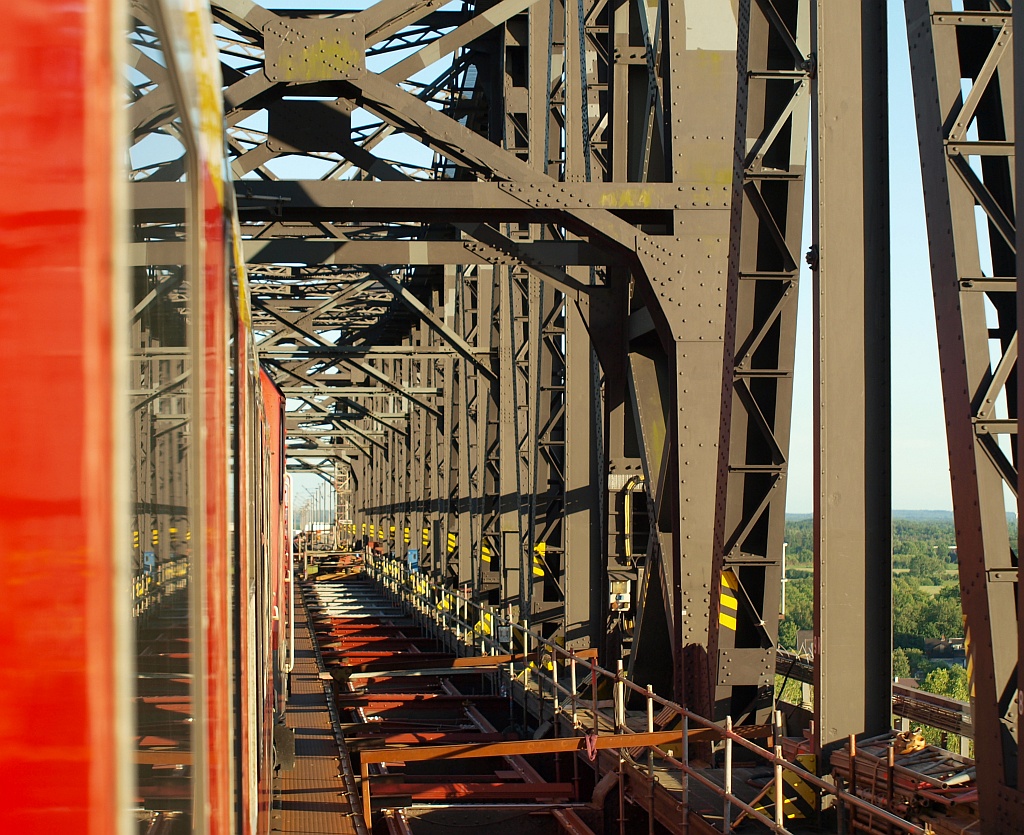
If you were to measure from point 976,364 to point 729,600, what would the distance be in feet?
Answer: 14.6

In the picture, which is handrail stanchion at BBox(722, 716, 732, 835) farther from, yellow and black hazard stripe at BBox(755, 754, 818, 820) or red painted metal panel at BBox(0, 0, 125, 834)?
red painted metal panel at BBox(0, 0, 125, 834)

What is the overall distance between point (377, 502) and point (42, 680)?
61.4 m

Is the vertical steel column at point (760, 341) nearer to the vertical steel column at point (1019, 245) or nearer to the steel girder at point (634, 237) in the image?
the steel girder at point (634, 237)

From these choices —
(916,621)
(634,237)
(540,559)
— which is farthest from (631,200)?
(916,621)

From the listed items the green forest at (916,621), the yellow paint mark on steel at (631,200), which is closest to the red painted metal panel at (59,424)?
the yellow paint mark on steel at (631,200)

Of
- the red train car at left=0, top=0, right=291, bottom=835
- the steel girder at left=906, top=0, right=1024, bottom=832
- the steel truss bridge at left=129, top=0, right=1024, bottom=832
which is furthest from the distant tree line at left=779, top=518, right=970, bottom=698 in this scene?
the red train car at left=0, top=0, right=291, bottom=835

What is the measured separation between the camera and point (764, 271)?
10.2m

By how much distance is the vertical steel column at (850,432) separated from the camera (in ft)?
27.6

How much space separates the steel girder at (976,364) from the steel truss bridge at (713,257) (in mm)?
15

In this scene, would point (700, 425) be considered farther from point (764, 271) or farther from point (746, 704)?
point (746, 704)

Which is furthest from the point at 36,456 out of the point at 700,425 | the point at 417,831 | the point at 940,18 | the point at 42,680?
the point at 417,831

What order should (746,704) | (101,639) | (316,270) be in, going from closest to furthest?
(101,639), (746,704), (316,270)

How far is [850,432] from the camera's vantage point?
27.7 ft

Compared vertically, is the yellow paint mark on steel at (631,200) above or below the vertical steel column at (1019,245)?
above
